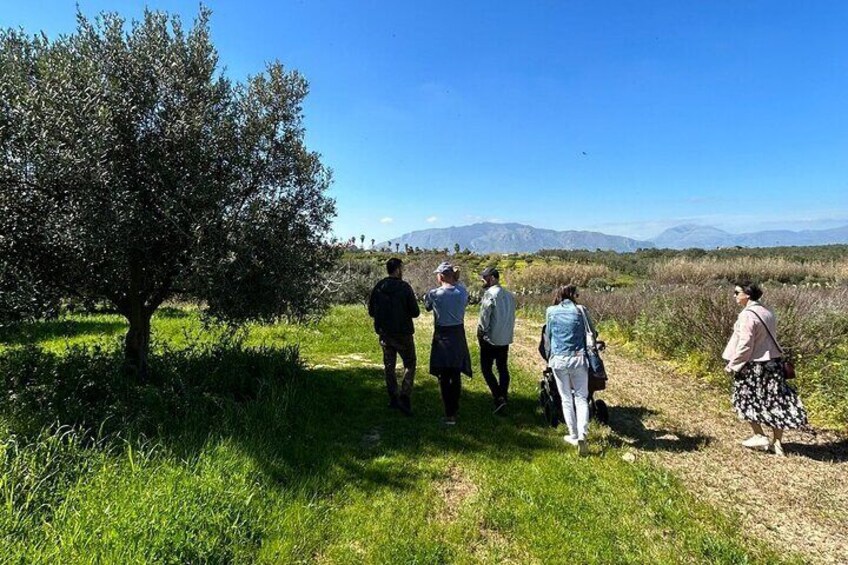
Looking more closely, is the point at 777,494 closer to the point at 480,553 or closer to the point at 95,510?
the point at 480,553

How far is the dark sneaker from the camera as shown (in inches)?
297

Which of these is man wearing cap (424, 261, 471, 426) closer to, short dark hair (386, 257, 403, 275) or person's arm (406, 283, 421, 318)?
person's arm (406, 283, 421, 318)

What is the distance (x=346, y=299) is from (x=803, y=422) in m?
23.0

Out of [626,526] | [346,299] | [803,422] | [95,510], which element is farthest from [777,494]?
[346,299]

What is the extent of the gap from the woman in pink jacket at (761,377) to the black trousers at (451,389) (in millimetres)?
4001

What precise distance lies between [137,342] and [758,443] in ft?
33.0

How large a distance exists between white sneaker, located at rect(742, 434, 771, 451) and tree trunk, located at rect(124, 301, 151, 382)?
960 centimetres

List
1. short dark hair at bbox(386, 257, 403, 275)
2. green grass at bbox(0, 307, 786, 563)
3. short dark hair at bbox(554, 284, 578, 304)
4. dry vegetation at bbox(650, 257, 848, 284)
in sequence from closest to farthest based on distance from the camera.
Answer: green grass at bbox(0, 307, 786, 563), short dark hair at bbox(554, 284, 578, 304), short dark hair at bbox(386, 257, 403, 275), dry vegetation at bbox(650, 257, 848, 284)

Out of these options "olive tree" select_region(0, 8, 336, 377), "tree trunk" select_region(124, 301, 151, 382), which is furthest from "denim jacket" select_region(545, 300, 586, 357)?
"tree trunk" select_region(124, 301, 151, 382)

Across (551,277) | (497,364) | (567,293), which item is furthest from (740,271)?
(567,293)

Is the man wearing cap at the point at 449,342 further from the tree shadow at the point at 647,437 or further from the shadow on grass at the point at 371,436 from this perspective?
the tree shadow at the point at 647,437

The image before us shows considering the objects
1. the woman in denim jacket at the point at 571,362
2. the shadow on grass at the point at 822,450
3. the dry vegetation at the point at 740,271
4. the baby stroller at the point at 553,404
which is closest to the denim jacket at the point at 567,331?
the woman in denim jacket at the point at 571,362

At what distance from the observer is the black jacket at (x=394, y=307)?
7465 millimetres

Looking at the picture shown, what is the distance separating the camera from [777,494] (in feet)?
16.9
